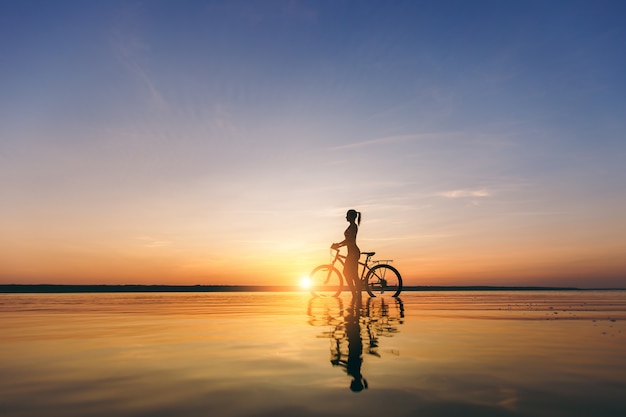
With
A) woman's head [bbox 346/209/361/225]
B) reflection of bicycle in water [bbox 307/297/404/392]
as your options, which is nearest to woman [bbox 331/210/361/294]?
woman's head [bbox 346/209/361/225]

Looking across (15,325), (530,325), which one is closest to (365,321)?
(530,325)

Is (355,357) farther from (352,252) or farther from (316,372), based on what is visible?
(352,252)

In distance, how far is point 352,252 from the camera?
19812mm

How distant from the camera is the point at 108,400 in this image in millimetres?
3906

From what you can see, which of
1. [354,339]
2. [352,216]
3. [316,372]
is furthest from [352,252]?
[316,372]

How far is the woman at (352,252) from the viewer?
19359 mm

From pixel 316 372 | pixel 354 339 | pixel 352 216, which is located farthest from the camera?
pixel 352 216

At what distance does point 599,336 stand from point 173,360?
24.6 ft

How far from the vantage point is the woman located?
19.4m

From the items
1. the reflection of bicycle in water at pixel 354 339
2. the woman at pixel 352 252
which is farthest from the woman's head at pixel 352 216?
the reflection of bicycle in water at pixel 354 339

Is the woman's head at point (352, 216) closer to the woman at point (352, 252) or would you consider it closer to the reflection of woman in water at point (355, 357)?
the woman at point (352, 252)

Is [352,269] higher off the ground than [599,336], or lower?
higher

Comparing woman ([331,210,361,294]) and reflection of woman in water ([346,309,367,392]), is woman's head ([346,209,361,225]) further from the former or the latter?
reflection of woman in water ([346,309,367,392])

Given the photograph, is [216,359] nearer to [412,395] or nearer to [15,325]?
[412,395]
